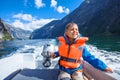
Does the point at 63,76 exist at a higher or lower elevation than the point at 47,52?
lower

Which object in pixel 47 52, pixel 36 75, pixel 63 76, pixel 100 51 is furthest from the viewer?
pixel 100 51

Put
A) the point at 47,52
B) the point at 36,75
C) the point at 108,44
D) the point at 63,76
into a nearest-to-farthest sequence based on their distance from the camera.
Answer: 1. the point at 63,76
2. the point at 36,75
3. the point at 47,52
4. the point at 108,44

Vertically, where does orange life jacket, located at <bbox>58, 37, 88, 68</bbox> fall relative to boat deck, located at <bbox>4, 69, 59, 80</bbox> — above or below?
above

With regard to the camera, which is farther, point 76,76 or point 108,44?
point 108,44

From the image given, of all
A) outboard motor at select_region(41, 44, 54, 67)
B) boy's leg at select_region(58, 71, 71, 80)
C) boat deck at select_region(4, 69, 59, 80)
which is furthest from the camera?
outboard motor at select_region(41, 44, 54, 67)

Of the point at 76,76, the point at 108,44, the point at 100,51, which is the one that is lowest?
the point at 100,51

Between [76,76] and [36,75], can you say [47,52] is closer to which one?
[36,75]

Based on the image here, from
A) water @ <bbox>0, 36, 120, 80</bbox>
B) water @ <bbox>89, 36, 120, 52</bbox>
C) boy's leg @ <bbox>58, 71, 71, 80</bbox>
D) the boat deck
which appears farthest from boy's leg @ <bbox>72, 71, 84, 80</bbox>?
water @ <bbox>89, 36, 120, 52</bbox>

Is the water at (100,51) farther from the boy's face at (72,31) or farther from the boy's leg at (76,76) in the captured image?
the boy's face at (72,31)

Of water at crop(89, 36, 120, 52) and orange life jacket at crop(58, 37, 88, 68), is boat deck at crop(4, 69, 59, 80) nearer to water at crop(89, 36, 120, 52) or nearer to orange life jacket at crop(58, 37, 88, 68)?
orange life jacket at crop(58, 37, 88, 68)

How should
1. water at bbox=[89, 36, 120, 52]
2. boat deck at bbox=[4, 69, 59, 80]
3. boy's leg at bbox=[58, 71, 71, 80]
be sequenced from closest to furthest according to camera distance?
boy's leg at bbox=[58, 71, 71, 80], boat deck at bbox=[4, 69, 59, 80], water at bbox=[89, 36, 120, 52]

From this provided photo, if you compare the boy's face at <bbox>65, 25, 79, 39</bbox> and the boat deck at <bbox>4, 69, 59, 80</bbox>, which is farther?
the boy's face at <bbox>65, 25, 79, 39</bbox>

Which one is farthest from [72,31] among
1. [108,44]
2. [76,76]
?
[108,44]

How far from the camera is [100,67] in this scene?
347 cm
